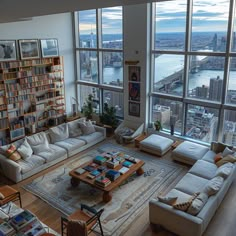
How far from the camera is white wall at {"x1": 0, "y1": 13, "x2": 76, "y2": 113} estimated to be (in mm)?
8082

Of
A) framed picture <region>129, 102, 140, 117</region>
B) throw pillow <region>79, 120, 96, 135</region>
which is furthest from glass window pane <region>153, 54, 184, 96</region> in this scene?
throw pillow <region>79, 120, 96, 135</region>

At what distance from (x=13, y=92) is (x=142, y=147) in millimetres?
4293

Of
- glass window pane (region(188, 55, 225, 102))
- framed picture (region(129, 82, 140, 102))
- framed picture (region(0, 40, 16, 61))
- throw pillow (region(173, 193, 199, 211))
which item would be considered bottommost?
throw pillow (region(173, 193, 199, 211))

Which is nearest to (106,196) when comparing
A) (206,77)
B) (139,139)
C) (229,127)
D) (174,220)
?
(174,220)

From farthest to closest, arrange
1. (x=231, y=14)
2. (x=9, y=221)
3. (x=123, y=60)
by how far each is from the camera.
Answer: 1. (x=123, y=60)
2. (x=231, y=14)
3. (x=9, y=221)

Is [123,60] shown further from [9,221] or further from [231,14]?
[9,221]

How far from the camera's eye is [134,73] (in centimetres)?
846

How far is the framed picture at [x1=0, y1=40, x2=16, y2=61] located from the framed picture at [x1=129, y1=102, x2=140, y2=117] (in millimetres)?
3950

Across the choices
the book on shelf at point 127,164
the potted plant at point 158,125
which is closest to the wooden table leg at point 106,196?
the book on shelf at point 127,164

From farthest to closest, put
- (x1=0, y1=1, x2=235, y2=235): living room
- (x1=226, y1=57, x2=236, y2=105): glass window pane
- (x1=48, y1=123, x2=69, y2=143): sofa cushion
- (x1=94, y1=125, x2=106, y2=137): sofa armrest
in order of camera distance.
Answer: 1. (x1=94, y1=125, x2=106, y2=137): sofa armrest
2. (x1=0, y1=1, x2=235, y2=235): living room
3. (x1=48, y1=123, x2=69, y2=143): sofa cushion
4. (x1=226, y1=57, x2=236, y2=105): glass window pane

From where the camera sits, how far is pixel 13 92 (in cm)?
817

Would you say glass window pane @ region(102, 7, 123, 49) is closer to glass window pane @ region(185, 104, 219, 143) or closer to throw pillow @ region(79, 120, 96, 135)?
throw pillow @ region(79, 120, 96, 135)

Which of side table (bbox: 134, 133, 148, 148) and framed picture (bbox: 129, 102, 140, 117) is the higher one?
framed picture (bbox: 129, 102, 140, 117)

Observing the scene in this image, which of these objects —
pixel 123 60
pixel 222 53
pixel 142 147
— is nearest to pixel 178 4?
pixel 222 53
